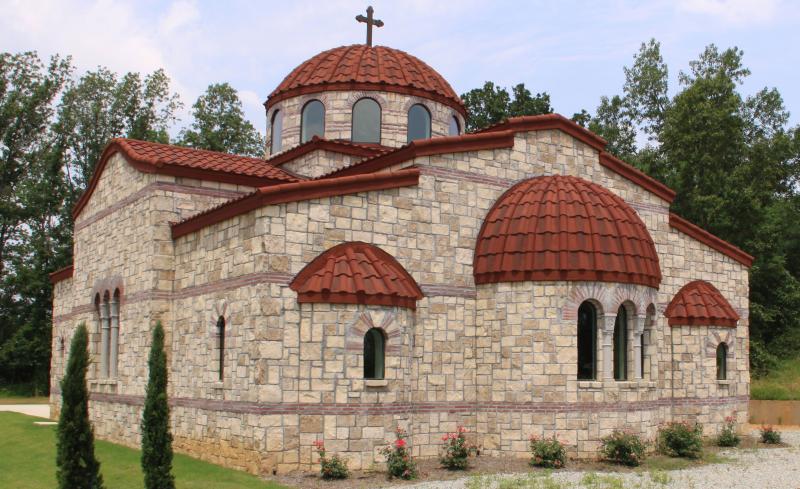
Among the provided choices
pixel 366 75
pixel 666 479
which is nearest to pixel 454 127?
pixel 366 75

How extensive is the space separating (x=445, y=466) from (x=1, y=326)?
109 feet

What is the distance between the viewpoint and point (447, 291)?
54.2 ft

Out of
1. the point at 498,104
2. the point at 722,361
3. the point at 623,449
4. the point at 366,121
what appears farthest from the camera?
the point at 498,104

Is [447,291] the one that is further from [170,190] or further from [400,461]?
[170,190]

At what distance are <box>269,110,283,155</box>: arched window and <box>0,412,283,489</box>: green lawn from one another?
8.59m

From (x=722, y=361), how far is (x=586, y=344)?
5909 mm

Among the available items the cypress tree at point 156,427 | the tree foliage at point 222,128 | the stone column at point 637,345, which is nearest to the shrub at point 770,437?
the stone column at point 637,345

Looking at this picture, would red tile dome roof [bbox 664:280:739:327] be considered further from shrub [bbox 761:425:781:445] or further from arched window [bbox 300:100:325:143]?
arched window [bbox 300:100:325:143]

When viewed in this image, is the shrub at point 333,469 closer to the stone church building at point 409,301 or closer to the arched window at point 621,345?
the stone church building at point 409,301

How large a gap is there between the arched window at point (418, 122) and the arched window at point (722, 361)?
8.67 metres

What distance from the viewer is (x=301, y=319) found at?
47.7 ft

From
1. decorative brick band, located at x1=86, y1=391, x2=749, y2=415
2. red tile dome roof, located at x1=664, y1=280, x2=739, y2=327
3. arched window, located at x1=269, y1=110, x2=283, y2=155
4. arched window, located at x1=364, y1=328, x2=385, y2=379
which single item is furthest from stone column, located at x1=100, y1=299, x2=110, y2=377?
red tile dome roof, located at x1=664, y1=280, x2=739, y2=327

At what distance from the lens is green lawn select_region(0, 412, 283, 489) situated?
536 inches

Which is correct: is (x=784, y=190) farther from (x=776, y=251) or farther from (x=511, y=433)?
(x=511, y=433)
